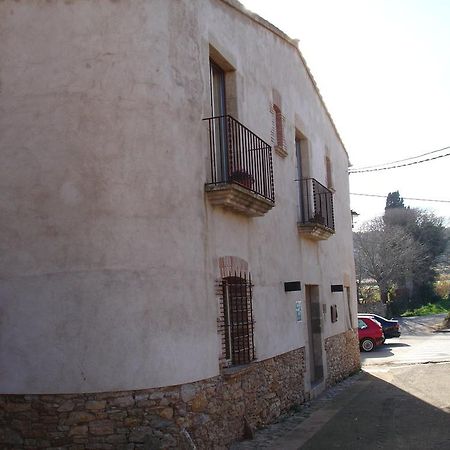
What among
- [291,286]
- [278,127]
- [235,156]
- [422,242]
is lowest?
[291,286]

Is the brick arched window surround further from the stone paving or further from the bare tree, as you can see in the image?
the bare tree

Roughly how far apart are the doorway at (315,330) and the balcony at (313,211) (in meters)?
1.28

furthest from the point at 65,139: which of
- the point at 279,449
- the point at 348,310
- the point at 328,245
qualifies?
the point at 348,310

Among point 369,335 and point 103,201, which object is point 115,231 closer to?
point 103,201

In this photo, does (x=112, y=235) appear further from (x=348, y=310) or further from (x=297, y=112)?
(x=348, y=310)

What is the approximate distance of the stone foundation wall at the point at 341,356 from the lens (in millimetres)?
14195

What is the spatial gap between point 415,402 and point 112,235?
288 inches

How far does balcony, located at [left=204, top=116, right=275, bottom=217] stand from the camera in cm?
779

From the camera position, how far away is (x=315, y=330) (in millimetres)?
13469

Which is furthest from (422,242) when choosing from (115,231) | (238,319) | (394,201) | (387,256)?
(115,231)

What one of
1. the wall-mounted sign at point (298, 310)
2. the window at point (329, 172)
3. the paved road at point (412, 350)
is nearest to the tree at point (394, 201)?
the paved road at point (412, 350)

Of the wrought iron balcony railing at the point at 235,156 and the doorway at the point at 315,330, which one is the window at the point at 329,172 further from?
the wrought iron balcony railing at the point at 235,156

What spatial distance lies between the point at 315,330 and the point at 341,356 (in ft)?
7.81

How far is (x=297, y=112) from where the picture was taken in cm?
1303
